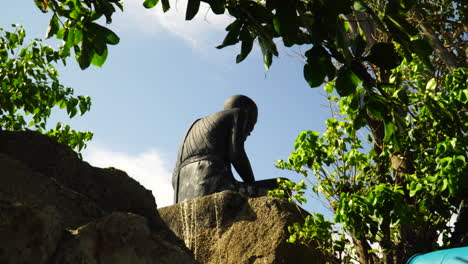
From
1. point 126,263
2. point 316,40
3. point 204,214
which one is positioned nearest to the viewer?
point 316,40

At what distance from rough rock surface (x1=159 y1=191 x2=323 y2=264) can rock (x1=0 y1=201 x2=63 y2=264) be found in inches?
134

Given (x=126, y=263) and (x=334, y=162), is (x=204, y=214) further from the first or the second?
(x=126, y=263)

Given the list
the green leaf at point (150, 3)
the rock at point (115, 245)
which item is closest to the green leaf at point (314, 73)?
the green leaf at point (150, 3)

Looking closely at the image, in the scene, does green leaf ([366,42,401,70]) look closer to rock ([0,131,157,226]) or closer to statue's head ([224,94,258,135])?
rock ([0,131,157,226])

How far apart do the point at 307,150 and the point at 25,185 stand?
8.73 feet

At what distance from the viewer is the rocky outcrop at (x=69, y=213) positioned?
2.57m

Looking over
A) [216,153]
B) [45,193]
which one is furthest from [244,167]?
[45,193]

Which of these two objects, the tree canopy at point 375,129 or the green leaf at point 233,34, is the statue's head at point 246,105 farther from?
the green leaf at point 233,34

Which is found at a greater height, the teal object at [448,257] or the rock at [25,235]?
the rock at [25,235]

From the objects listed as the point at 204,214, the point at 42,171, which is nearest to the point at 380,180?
the point at 204,214

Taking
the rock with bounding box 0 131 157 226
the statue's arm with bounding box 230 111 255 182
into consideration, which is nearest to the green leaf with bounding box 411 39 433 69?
the rock with bounding box 0 131 157 226

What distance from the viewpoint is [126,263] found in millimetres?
2836

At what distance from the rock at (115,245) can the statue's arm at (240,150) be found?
5.36 metres

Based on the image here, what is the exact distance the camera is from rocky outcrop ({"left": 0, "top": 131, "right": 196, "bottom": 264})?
101 inches
